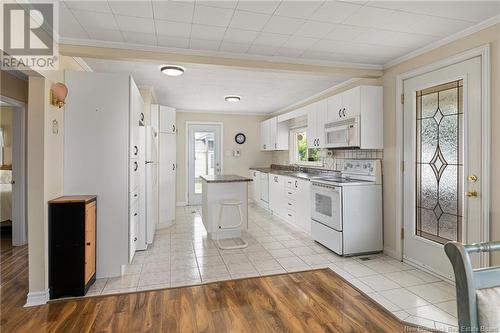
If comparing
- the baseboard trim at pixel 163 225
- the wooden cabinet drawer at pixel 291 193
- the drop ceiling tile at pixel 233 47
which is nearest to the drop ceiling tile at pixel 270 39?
the drop ceiling tile at pixel 233 47

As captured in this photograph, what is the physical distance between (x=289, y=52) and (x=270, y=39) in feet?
1.35

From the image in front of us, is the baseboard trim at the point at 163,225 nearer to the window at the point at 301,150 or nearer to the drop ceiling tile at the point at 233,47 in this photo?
the window at the point at 301,150

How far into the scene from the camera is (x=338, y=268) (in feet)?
10.1

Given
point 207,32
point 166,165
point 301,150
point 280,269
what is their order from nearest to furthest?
point 207,32 → point 280,269 → point 166,165 → point 301,150

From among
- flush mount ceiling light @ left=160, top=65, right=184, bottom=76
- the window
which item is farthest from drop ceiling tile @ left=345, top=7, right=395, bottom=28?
the window

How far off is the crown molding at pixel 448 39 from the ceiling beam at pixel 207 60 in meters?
0.30

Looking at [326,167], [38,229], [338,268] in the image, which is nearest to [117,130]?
[38,229]

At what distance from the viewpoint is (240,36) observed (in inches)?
102

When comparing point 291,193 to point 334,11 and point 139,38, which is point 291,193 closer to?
point 334,11

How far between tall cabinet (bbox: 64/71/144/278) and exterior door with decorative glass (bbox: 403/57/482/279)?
315 cm

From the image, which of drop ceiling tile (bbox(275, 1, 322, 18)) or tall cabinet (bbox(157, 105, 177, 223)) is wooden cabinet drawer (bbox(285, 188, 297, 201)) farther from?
drop ceiling tile (bbox(275, 1, 322, 18))

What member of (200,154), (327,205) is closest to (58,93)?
(327,205)

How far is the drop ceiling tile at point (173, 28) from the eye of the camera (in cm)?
231

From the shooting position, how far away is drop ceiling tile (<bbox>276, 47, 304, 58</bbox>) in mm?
2913
